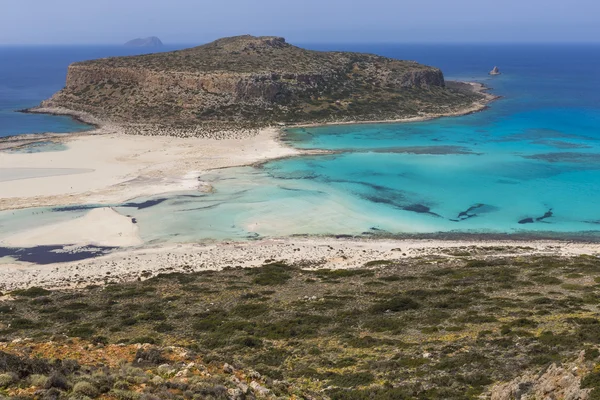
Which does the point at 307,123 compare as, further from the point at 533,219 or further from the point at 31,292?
the point at 31,292

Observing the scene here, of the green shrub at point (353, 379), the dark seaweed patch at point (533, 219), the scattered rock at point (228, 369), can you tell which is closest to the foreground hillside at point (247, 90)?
the dark seaweed patch at point (533, 219)

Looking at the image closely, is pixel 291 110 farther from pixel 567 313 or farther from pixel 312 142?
pixel 567 313


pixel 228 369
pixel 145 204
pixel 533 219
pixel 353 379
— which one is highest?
pixel 228 369

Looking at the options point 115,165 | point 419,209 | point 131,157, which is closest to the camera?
point 419,209

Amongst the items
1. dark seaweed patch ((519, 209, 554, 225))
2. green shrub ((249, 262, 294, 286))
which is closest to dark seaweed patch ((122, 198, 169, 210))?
green shrub ((249, 262, 294, 286))

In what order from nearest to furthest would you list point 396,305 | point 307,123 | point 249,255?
1. point 396,305
2. point 249,255
3. point 307,123

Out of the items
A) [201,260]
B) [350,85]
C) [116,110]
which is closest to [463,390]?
[201,260]

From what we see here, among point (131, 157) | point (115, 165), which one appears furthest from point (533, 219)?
point (131, 157)

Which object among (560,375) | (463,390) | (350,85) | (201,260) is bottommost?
(201,260)
